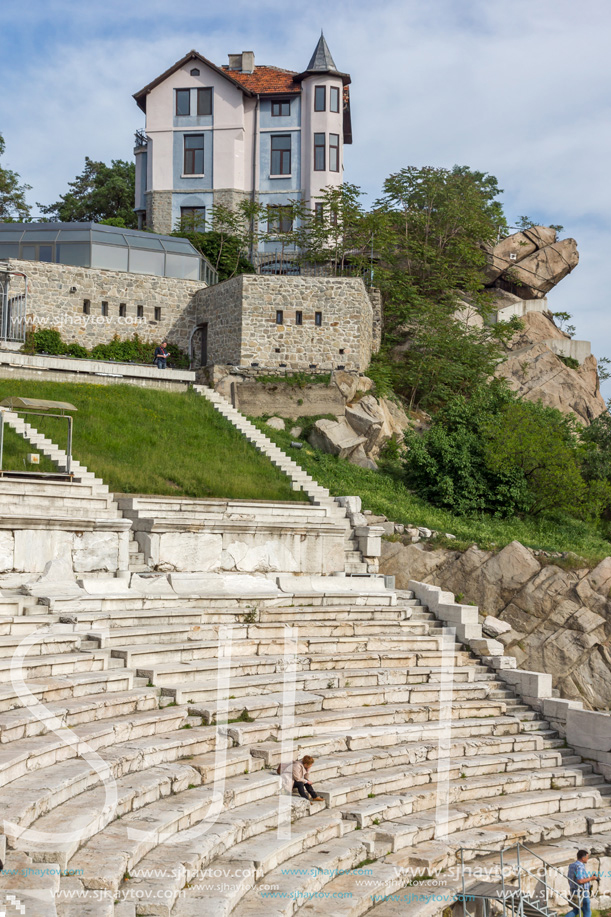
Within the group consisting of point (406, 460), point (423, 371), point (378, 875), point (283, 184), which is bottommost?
point (378, 875)

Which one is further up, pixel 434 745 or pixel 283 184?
pixel 283 184

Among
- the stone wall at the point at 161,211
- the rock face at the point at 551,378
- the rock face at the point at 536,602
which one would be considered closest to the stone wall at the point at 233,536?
the rock face at the point at 536,602

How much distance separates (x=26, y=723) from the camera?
9.29 meters

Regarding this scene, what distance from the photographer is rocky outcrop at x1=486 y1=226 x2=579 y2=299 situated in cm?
4338

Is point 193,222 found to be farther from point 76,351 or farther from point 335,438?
point 335,438

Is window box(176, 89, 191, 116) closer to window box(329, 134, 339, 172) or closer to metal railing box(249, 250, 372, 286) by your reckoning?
window box(329, 134, 339, 172)

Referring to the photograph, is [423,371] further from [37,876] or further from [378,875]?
[37,876]

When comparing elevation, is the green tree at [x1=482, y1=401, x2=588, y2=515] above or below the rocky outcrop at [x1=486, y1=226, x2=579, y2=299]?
below

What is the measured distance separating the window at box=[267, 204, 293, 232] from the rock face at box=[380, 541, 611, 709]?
69.3ft

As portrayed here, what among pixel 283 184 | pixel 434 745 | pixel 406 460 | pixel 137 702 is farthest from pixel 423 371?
pixel 137 702

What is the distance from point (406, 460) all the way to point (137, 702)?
17.8 m

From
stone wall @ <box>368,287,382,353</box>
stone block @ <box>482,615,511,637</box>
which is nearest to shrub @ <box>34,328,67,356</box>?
stone wall @ <box>368,287,382,353</box>

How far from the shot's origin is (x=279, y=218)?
39.3 meters

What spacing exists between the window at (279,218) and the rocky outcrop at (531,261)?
388 inches
